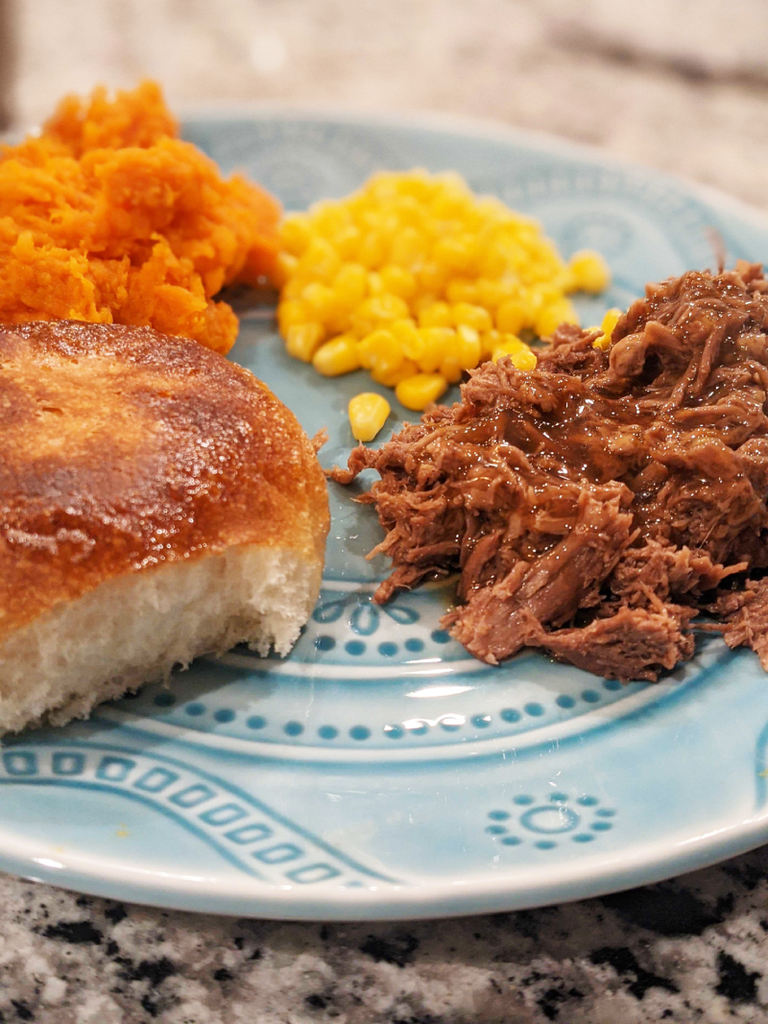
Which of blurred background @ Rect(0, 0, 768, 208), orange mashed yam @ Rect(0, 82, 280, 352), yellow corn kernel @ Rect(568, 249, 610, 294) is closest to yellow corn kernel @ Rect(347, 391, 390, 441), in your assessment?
orange mashed yam @ Rect(0, 82, 280, 352)

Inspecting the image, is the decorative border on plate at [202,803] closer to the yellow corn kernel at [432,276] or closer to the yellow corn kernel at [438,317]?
the yellow corn kernel at [438,317]

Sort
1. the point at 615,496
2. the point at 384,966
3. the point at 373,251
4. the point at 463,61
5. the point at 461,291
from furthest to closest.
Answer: the point at 463,61 < the point at 373,251 < the point at 461,291 < the point at 615,496 < the point at 384,966

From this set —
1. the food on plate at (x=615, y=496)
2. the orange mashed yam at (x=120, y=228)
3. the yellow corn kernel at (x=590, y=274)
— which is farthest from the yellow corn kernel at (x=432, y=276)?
the food on plate at (x=615, y=496)

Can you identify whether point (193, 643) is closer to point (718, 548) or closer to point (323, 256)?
point (718, 548)

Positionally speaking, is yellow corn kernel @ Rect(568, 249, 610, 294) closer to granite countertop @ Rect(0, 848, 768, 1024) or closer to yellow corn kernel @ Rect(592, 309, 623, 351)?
yellow corn kernel @ Rect(592, 309, 623, 351)

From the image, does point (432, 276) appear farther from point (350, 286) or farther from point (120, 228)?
point (120, 228)

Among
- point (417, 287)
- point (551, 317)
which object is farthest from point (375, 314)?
point (551, 317)
